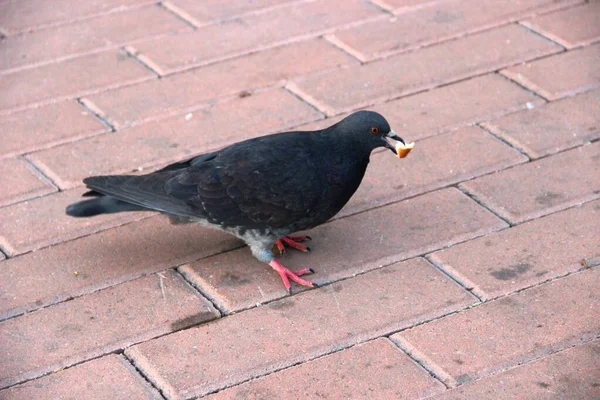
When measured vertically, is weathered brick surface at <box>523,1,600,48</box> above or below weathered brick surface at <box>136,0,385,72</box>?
above

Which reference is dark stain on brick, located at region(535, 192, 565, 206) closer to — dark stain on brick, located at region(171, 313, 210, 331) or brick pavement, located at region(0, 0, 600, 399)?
brick pavement, located at region(0, 0, 600, 399)

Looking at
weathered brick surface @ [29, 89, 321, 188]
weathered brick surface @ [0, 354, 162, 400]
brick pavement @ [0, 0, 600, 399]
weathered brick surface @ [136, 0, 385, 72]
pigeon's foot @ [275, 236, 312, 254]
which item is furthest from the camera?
weathered brick surface @ [136, 0, 385, 72]

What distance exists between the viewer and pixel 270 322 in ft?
11.8

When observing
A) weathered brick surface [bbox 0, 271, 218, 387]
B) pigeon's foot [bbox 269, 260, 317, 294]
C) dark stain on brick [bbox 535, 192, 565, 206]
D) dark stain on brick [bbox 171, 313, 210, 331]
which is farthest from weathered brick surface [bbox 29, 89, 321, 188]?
dark stain on brick [bbox 535, 192, 565, 206]

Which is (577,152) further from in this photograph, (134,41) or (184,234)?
(134,41)

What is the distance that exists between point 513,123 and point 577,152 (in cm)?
36

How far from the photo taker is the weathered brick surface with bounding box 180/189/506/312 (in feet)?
12.5

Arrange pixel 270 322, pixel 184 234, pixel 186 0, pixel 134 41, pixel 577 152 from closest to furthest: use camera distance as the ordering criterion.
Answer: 1. pixel 270 322
2. pixel 184 234
3. pixel 577 152
4. pixel 134 41
5. pixel 186 0

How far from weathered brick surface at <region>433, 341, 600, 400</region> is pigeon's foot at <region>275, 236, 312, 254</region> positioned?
3.48 feet

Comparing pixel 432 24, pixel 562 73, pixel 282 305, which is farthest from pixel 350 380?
pixel 432 24

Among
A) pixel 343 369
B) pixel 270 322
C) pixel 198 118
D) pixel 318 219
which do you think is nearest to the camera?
pixel 343 369

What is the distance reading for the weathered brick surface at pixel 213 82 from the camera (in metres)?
4.91

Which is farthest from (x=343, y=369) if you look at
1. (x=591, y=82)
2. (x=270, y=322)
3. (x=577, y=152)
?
(x=591, y=82)

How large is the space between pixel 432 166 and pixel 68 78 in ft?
6.69
